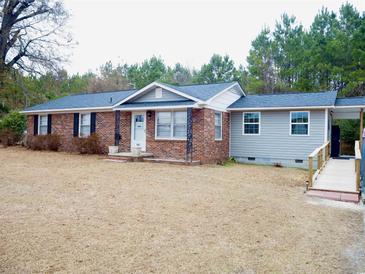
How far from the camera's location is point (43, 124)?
19609 millimetres

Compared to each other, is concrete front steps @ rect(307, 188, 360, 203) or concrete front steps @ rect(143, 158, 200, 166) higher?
concrete front steps @ rect(143, 158, 200, 166)

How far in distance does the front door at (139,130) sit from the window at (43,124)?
7.18m

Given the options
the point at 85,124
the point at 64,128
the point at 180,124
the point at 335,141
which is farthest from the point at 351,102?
the point at 64,128

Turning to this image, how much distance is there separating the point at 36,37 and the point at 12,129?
6620 millimetres

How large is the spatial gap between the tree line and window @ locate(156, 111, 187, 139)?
1086 cm

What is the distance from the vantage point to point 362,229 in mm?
5371

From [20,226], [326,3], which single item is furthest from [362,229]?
[326,3]

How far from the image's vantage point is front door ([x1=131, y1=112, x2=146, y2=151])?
15359 millimetres

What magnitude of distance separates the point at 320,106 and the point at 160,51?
34.5 m

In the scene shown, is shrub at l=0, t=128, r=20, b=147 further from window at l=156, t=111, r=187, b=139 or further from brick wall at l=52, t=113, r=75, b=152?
window at l=156, t=111, r=187, b=139

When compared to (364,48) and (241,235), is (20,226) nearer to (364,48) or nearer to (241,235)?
(241,235)

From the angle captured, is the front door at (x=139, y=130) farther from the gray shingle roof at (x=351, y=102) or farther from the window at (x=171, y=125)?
the gray shingle roof at (x=351, y=102)

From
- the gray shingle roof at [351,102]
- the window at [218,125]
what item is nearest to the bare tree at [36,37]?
the window at [218,125]

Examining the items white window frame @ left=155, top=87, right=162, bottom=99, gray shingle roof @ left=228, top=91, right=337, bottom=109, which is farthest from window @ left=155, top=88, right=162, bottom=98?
gray shingle roof @ left=228, top=91, right=337, bottom=109
